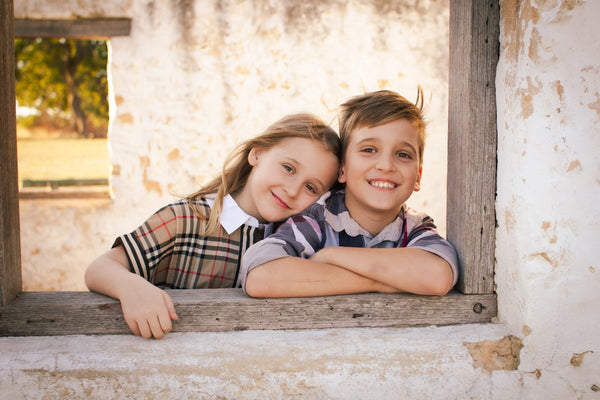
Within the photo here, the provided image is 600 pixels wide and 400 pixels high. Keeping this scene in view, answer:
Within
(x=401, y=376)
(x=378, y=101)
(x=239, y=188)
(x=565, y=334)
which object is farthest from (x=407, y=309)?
(x=239, y=188)

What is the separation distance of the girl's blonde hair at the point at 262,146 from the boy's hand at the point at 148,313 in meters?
0.57

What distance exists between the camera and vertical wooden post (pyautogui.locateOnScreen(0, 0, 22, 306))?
1.62 metres

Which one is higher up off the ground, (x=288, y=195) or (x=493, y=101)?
(x=493, y=101)

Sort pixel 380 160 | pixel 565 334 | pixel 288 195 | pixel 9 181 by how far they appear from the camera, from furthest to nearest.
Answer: pixel 288 195
pixel 380 160
pixel 9 181
pixel 565 334

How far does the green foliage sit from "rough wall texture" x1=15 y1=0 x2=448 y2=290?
1013 centimetres

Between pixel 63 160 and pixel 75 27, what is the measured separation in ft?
35.7

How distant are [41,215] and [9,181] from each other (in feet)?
13.0

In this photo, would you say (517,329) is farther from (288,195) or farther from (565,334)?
(288,195)

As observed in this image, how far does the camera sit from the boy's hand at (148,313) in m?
1.57

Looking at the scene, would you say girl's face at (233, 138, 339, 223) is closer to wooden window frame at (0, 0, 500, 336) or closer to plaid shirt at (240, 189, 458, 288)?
plaid shirt at (240, 189, 458, 288)

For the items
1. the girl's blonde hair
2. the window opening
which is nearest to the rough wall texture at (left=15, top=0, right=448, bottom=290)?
the girl's blonde hair

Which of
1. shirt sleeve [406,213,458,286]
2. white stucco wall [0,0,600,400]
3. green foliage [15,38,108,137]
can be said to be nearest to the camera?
white stucco wall [0,0,600,400]

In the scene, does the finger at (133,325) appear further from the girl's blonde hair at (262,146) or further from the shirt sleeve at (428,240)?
the shirt sleeve at (428,240)

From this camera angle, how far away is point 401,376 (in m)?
1.56
